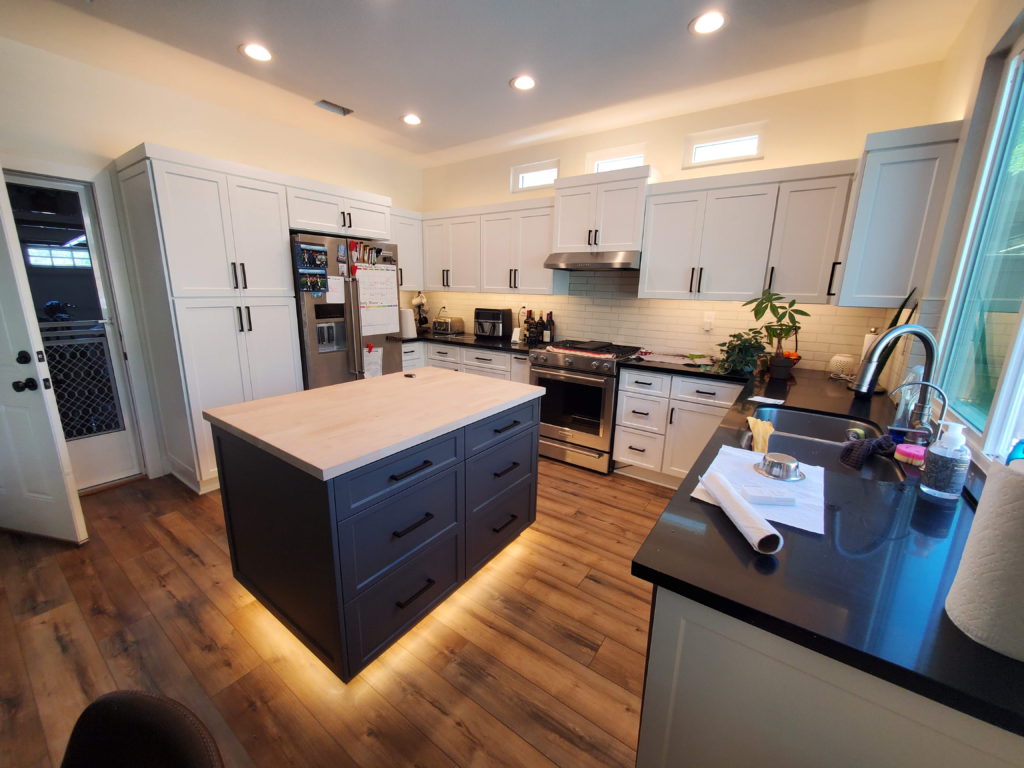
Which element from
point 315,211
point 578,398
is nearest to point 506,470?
point 578,398

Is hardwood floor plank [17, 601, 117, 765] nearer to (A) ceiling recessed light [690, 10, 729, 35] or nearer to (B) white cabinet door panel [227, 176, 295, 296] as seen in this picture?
(B) white cabinet door panel [227, 176, 295, 296]

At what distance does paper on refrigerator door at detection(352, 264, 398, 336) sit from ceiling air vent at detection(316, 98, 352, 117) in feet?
3.91

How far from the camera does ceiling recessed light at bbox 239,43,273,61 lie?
2299 millimetres

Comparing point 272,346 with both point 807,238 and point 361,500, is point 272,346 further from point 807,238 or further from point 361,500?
point 807,238

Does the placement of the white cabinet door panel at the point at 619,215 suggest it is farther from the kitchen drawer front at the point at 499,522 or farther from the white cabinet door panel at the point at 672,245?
the kitchen drawer front at the point at 499,522

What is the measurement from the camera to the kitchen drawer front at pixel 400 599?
1.43 meters

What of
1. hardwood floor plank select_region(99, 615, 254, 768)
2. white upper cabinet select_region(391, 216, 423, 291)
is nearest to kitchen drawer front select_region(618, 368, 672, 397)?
white upper cabinet select_region(391, 216, 423, 291)

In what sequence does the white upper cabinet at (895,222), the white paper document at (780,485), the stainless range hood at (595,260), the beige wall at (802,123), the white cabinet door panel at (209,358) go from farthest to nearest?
the stainless range hood at (595,260), the white cabinet door panel at (209,358), the beige wall at (802,123), the white upper cabinet at (895,222), the white paper document at (780,485)

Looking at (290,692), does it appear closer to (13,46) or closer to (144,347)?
(144,347)

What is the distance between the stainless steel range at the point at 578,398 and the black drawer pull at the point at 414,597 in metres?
1.87

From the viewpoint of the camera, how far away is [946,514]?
38.1 inches

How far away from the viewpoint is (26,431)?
2172 millimetres

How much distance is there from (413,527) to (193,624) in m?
1.17

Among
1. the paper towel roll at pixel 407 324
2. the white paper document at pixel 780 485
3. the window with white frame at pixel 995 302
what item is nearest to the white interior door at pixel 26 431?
the paper towel roll at pixel 407 324
